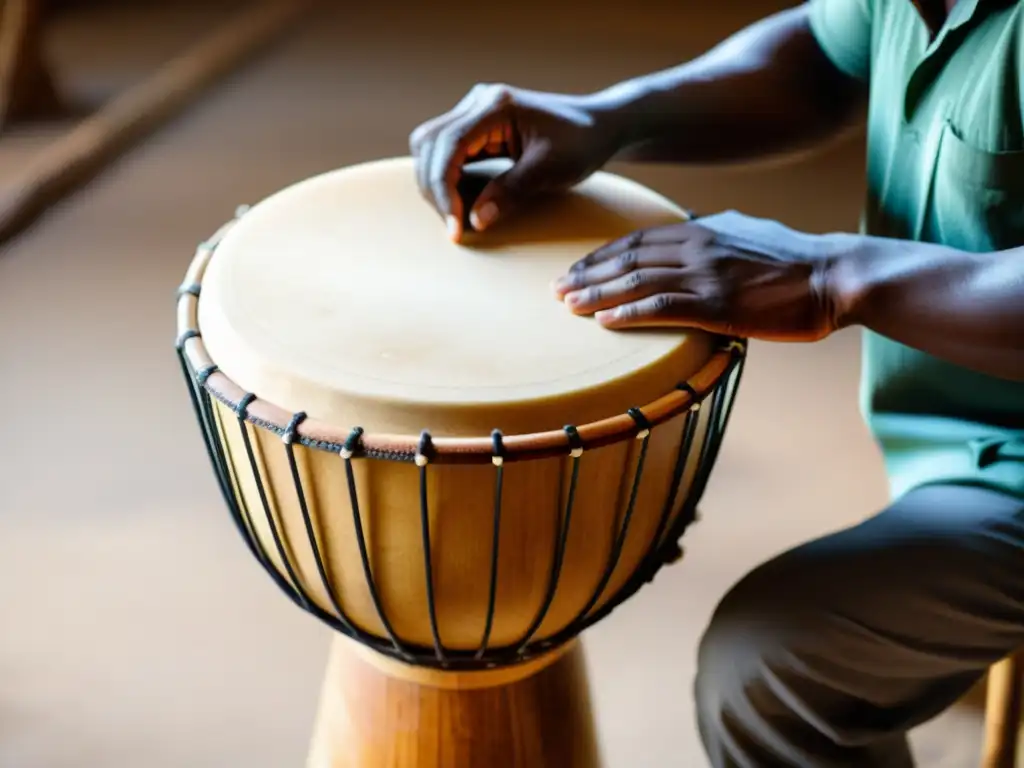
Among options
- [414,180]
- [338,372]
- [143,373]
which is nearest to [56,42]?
[143,373]

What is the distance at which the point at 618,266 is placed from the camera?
0.84 m

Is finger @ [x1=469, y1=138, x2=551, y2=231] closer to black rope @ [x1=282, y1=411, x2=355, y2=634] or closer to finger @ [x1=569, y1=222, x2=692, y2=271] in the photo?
finger @ [x1=569, y1=222, x2=692, y2=271]

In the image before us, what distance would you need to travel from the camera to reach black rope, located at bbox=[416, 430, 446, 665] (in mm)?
720

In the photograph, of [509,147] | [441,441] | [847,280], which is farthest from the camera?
[509,147]

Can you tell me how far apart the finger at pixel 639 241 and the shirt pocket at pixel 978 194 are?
23 cm

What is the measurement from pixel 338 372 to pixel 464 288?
0.48 feet

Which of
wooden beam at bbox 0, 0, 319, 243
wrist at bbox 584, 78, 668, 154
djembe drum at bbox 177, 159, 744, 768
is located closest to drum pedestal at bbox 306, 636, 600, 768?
djembe drum at bbox 177, 159, 744, 768

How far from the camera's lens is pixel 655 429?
0.79 meters

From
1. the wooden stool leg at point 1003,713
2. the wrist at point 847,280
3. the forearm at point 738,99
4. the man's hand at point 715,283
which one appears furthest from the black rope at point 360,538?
the wooden stool leg at point 1003,713

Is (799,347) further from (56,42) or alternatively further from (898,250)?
(56,42)

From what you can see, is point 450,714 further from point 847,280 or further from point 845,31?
point 845,31

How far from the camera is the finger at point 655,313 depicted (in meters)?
0.81

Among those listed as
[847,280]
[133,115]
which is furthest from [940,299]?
[133,115]

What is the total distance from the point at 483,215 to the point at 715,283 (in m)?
0.21
